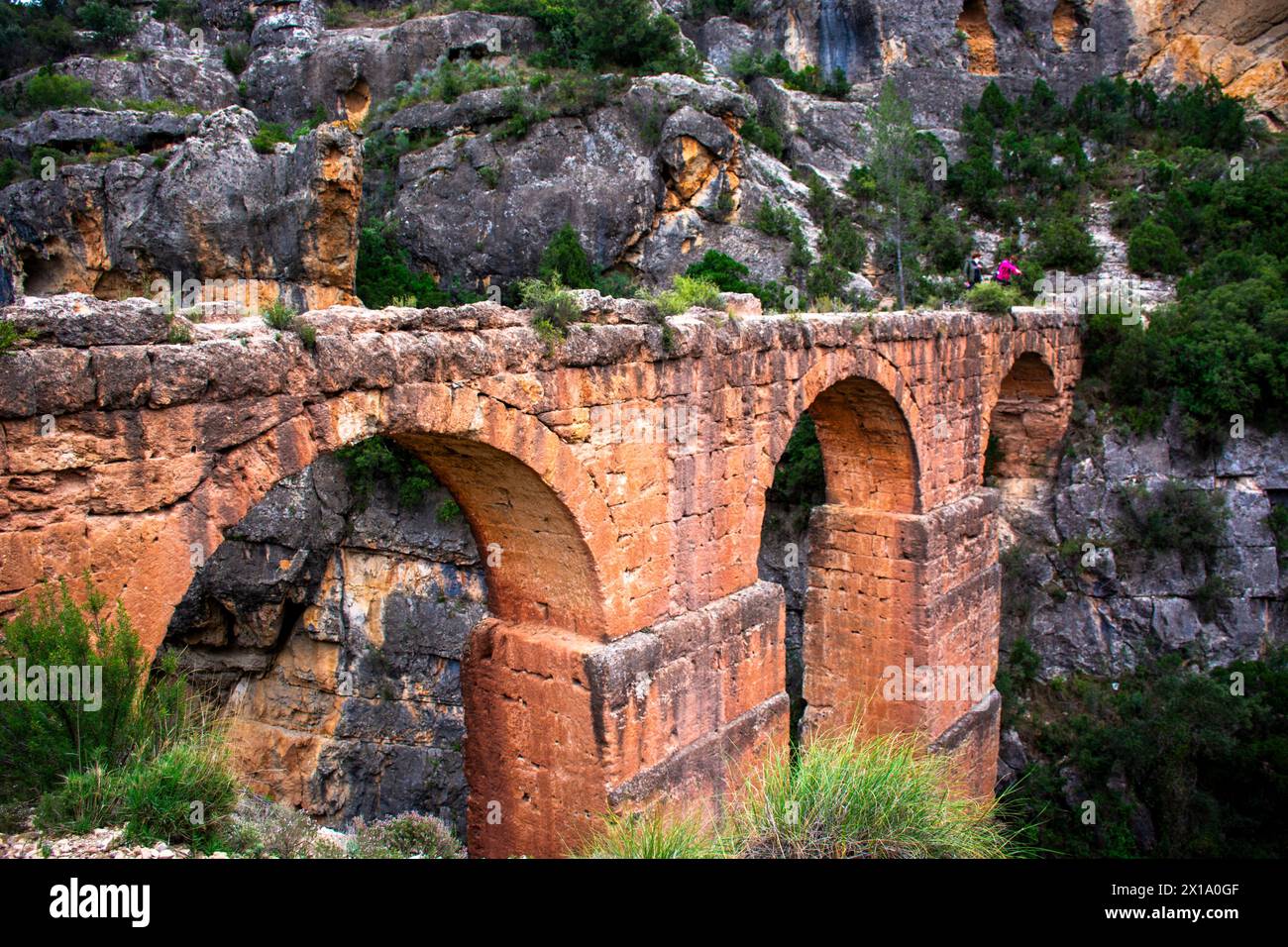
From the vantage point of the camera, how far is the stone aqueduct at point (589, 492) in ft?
14.8

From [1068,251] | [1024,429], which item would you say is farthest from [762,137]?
[1024,429]

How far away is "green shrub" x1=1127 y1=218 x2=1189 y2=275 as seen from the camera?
61.5ft

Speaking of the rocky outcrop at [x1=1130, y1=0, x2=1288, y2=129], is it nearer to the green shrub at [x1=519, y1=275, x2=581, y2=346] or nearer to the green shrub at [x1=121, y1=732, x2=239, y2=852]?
the green shrub at [x1=519, y1=275, x2=581, y2=346]

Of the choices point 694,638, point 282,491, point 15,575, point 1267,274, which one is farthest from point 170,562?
point 1267,274

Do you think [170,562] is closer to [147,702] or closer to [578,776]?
[147,702]

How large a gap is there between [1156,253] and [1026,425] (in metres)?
6.03

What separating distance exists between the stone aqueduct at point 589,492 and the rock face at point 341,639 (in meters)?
8.84

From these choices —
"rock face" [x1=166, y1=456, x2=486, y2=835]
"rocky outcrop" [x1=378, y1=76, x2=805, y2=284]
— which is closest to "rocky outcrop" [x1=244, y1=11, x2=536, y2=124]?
"rocky outcrop" [x1=378, y1=76, x2=805, y2=284]

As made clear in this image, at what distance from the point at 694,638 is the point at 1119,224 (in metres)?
18.1

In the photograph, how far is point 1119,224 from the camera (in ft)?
69.8

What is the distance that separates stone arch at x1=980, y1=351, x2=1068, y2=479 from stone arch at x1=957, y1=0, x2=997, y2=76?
59.5 feet

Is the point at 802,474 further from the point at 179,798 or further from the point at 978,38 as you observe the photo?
the point at 978,38

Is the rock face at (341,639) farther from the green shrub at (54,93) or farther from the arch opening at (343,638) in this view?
the green shrub at (54,93)

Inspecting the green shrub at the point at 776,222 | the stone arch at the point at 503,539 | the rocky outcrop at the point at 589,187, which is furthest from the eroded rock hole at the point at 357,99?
the stone arch at the point at 503,539
